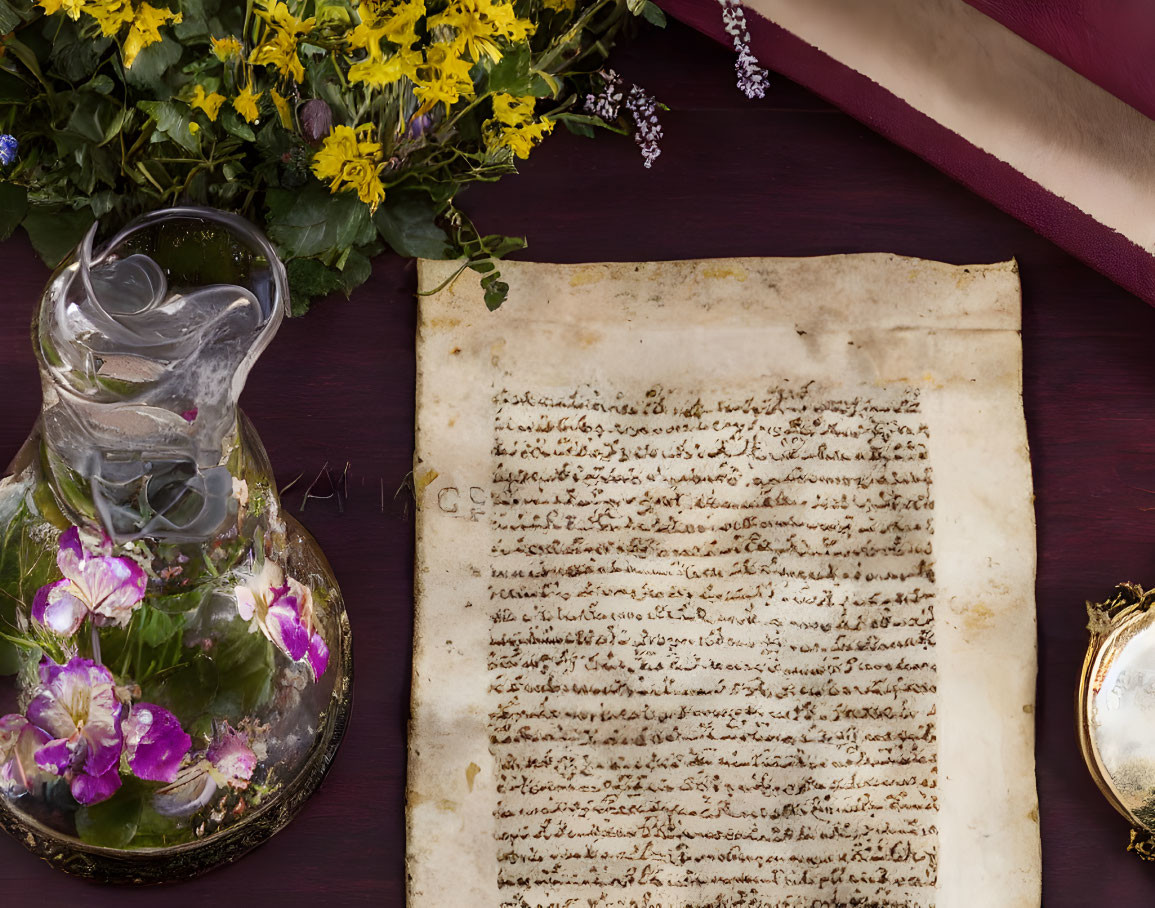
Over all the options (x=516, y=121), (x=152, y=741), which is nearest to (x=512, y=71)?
(x=516, y=121)

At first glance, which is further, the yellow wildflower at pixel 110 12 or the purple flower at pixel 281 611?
the purple flower at pixel 281 611

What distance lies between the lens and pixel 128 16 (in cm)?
53

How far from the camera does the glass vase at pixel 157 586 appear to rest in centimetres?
53

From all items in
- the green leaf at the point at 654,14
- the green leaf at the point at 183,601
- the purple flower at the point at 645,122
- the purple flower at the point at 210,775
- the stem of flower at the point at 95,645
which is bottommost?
the purple flower at the point at 210,775

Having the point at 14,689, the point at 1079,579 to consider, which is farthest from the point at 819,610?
the point at 14,689

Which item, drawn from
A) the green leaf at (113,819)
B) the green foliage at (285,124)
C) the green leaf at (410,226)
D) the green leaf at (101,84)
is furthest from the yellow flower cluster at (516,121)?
the green leaf at (113,819)

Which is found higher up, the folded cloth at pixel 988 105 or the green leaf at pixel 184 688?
the folded cloth at pixel 988 105

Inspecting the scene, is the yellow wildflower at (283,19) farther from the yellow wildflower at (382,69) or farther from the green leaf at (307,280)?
the green leaf at (307,280)

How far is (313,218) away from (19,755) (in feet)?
1.29

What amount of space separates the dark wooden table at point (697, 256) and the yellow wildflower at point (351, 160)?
0.60 feet

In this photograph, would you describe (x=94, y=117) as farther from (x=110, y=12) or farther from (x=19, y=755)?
(x=19, y=755)

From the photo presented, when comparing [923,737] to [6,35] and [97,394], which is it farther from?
[6,35]

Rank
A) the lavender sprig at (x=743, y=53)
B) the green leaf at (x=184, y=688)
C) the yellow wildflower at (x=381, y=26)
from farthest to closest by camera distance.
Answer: the lavender sprig at (x=743, y=53) → the green leaf at (x=184, y=688) → the yellow wildflower at (x=381, y=26)

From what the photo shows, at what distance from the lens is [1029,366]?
80 centimetres
